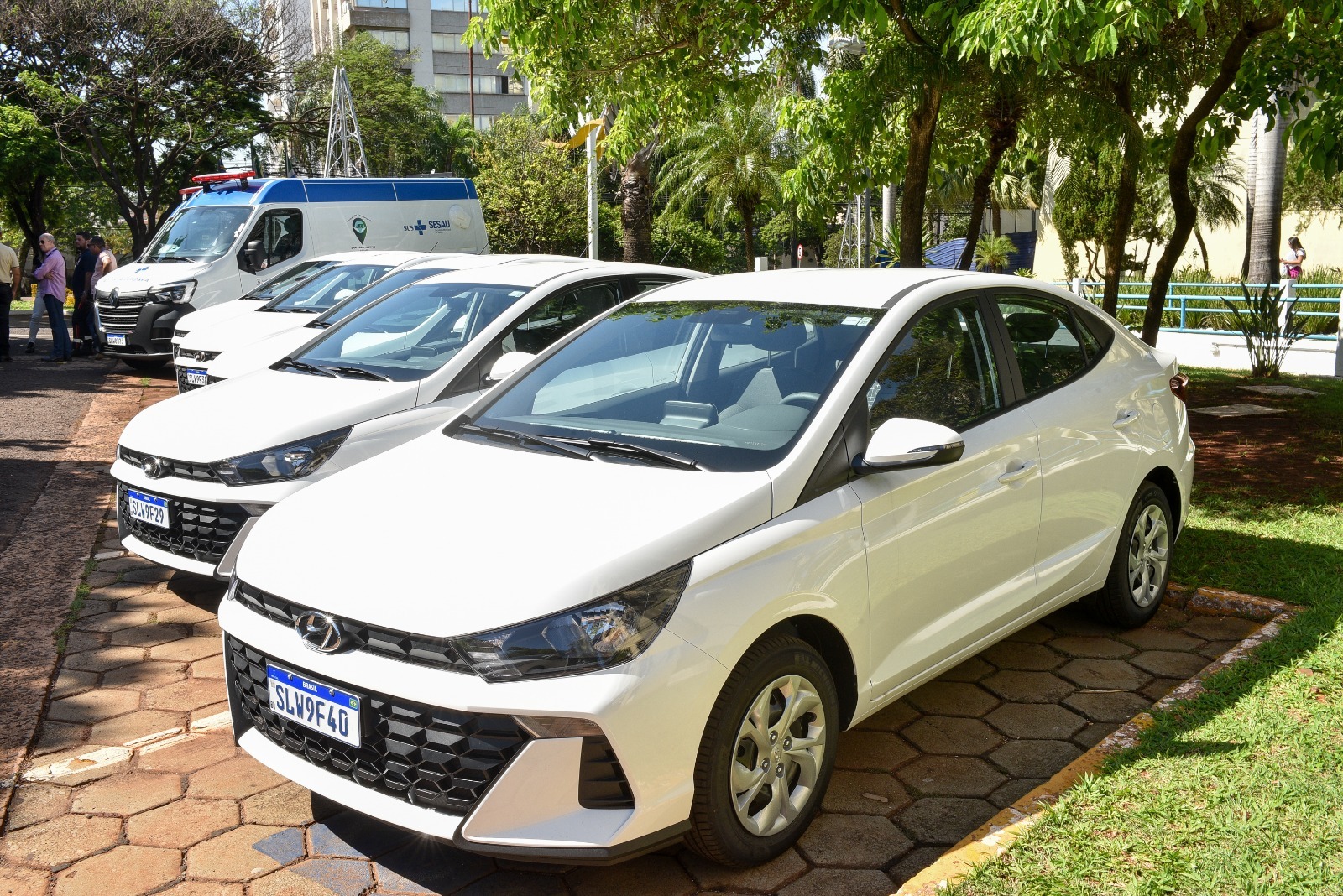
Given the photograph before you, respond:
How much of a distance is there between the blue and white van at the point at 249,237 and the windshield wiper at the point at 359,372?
26.8ft

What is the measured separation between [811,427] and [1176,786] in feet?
5.07

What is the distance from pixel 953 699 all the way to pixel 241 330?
8.15 meters

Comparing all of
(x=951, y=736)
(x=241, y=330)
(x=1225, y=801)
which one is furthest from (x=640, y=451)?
(x=241, y=330)

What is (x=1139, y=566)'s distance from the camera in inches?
201

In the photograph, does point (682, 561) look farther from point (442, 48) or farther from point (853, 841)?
point (442, 48)

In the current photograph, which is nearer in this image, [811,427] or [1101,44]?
[811,427]

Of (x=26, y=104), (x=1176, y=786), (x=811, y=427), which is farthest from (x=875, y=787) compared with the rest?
(x=26, y=104)

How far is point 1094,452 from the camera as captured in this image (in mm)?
4609

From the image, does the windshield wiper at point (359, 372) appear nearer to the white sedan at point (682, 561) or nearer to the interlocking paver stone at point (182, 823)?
the white sedan at point (682, 561)

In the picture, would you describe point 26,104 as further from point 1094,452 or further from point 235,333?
point 1094,452

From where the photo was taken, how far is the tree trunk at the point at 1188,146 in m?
9.32

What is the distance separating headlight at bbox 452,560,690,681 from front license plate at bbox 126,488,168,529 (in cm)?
306

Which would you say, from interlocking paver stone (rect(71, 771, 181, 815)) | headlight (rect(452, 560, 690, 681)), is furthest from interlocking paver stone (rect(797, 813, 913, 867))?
interlocking paver stone (rect(71, 771, 181, 815))

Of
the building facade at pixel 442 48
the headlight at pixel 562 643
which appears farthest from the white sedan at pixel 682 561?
the building facade at pixel 442 48
